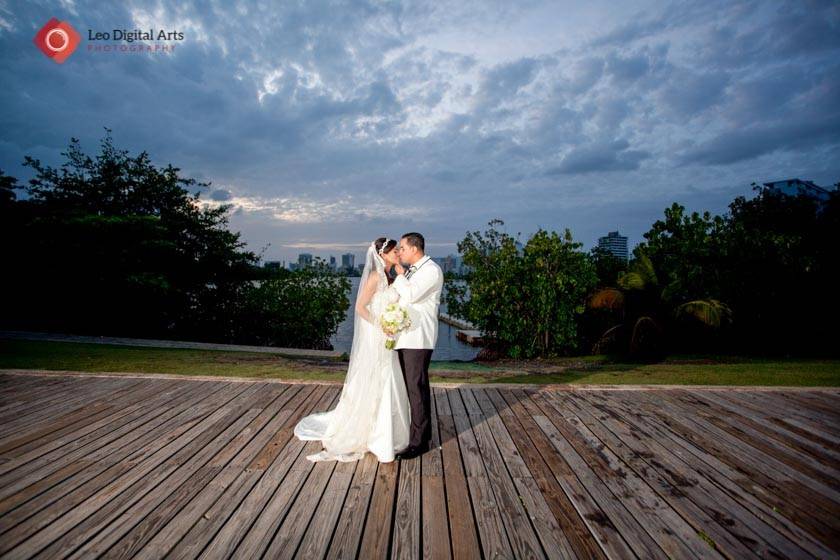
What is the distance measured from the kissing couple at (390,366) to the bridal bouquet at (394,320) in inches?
0.5

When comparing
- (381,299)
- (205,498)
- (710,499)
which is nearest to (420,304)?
(381,299)

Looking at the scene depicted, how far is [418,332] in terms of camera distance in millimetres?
4312

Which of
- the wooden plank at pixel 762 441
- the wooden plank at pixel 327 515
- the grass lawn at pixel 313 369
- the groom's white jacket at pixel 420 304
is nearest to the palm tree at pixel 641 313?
the grass lawn at pixel 313 369

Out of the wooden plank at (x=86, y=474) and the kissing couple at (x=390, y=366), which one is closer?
the wooden plank at (x=86, y=474)

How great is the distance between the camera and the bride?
4.34 m

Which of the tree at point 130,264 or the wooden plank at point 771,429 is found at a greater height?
the tree at point 130,264

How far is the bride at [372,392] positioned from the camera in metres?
4.34

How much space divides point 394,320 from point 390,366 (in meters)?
0.61

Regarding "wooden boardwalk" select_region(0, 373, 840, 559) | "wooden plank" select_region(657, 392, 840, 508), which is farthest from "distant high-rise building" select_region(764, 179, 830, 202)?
"wooden boardwalk" select_region(0, 373, 840, 559)

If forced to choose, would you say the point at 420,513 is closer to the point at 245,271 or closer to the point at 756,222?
the point at 245,271

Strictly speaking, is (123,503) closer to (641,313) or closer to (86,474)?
(86,474)

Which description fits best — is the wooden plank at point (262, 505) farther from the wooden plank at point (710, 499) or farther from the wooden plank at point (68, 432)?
the wooden plank at point (710, 499)

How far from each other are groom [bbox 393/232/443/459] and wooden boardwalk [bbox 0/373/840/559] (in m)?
0.31

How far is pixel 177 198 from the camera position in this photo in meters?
16.8
